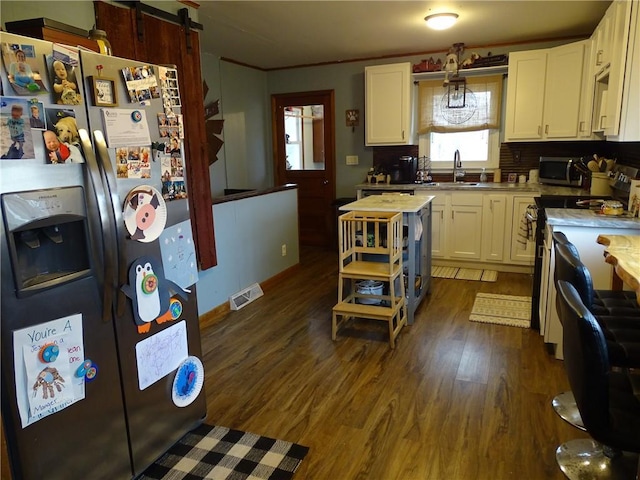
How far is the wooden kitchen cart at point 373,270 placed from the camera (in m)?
3.05

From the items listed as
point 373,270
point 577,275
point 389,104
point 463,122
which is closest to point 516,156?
point 463,122

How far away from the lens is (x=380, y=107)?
17.2 feet

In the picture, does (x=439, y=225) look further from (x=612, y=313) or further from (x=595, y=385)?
(x=595, y=385)

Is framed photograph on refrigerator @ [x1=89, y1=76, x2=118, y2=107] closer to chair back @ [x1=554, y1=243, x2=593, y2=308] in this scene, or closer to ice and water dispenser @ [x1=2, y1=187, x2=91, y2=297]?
ice and water dispenser @ [x1=2, y1=187, x2=91, y2=297]

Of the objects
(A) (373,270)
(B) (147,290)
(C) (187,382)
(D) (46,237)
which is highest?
(D) (46,237)

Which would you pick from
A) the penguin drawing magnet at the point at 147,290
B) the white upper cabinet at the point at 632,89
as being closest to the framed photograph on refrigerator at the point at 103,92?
the penguin drawing magnet at the point at 147,290

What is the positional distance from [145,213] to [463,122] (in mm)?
4268

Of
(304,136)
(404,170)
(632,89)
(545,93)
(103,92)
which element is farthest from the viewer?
(304,136)

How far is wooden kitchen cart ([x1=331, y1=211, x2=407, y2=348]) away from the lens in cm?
305

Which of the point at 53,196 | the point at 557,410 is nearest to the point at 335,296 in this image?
the point at 557,410

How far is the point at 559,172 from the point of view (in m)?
4.62

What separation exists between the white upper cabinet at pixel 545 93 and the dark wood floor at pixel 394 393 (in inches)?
82.5

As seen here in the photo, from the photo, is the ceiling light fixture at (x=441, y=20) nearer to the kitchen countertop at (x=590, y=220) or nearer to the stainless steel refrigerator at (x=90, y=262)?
the kitchen countertop at (x=590, y=220)

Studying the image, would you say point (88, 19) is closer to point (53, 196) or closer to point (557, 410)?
point (53, 196)
